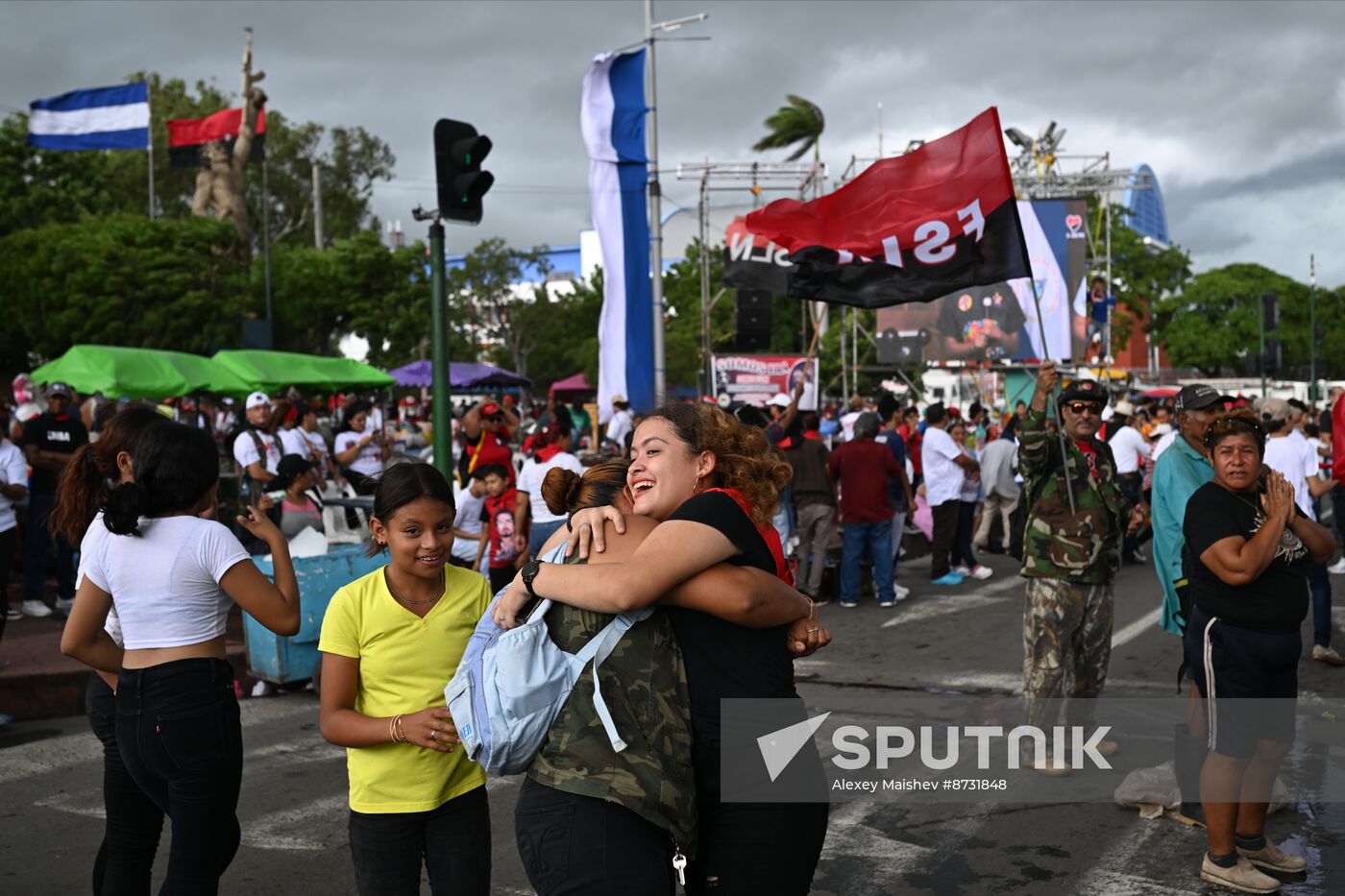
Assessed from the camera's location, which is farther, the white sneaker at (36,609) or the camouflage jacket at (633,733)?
the white sneaker at (36,609)

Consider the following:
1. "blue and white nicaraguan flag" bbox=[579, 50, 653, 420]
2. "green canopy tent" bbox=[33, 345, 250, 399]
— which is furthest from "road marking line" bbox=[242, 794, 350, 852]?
"green canopy tent" bbox=[33, 345, 250, 399]

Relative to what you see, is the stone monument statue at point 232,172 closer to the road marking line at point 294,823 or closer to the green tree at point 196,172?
the green tree at point 196,172

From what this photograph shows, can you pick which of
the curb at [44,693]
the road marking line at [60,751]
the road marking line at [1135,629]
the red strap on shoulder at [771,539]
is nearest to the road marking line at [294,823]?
the road marking line at [60,751]

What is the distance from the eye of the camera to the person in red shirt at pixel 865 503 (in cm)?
1148

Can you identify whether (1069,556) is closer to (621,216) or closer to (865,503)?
(865,503)

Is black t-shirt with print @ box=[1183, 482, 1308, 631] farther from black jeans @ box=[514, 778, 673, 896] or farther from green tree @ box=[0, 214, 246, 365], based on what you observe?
green tree @ box=[0, 214, 246, 365]

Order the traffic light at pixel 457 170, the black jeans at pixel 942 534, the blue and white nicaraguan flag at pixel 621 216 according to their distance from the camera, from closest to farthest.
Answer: the traffic light at pixel 457 170 → the black jeans at pixel 942 534 → the blue and white nicaraguan flag at pixel 621 216

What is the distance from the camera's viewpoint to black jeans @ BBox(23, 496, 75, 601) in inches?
413

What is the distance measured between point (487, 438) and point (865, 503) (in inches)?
139

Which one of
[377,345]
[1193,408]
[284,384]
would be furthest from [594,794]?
[377,345]

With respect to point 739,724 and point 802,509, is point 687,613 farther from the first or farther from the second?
point 802,509

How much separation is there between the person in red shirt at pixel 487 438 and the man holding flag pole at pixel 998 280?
3.15m

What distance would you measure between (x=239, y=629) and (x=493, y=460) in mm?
2393

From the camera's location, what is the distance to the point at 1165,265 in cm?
5003
